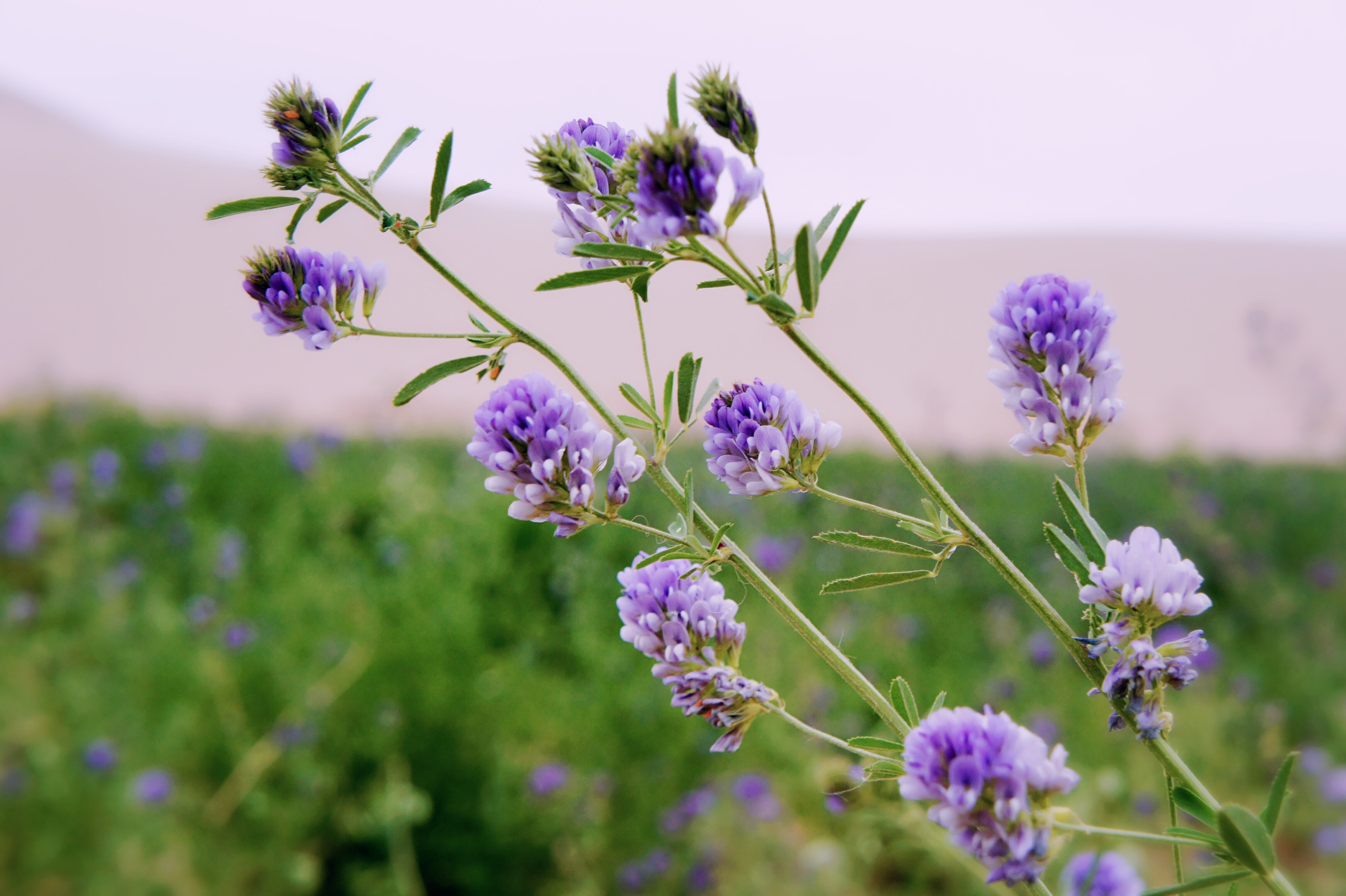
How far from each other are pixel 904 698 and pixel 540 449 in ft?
1.04

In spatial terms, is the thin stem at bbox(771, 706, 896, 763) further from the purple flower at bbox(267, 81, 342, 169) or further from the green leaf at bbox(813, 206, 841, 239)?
the purple flower at bbox(267, 81, 342, 169)

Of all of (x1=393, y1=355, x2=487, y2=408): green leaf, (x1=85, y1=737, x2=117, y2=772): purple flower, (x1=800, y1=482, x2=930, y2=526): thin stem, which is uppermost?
(x1=393, y1=355, x2=487, y2=408): green leaf

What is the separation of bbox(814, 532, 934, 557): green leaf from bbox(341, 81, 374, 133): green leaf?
46 centimetres

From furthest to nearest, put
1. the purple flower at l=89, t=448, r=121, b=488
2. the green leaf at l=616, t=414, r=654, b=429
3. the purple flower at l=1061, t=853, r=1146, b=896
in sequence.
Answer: the purple flower at l=89, t=448, r=121, b=488 → the purple flower at l=1061, t=853, r=1146, b=896 → the green leaf at l=616, t=414, r=654, b=429

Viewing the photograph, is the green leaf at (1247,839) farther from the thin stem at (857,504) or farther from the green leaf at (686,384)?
the green leaf at (686,384)

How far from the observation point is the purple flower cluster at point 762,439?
654mm

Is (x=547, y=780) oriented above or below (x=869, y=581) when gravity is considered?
below

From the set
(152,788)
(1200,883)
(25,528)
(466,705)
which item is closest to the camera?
(1200,883)

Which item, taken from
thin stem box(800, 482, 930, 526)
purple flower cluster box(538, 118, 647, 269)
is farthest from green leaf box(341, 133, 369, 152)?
thin stem box(800, 482, 930, 526)

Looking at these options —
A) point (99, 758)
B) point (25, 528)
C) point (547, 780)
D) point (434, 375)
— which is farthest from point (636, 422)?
point (25, 528)

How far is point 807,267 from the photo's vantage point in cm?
57

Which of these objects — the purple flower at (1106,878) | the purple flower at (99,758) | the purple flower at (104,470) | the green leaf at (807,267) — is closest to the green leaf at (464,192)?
the green leaf at (807,267)

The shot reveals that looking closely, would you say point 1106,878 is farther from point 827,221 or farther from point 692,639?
point 827,221

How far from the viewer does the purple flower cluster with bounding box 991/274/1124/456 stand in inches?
24.1
